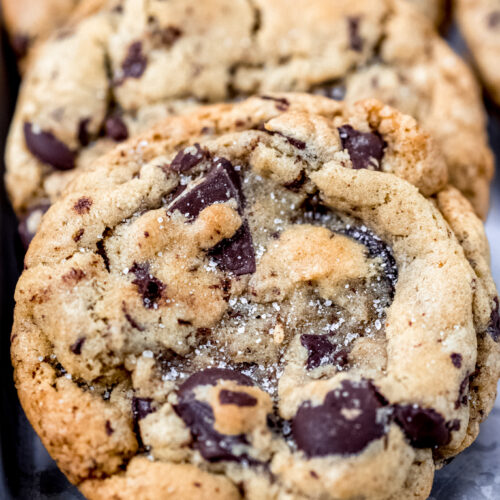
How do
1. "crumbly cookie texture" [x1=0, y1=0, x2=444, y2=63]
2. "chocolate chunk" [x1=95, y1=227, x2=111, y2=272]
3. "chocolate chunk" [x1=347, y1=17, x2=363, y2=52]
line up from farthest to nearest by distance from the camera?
1. "crumbly cookie texture" [x1=0, y1=0, x2=444, y2=63]
2. "chocolate chunk" [x1=347, y1=17, x2=363, y2=52]
3. "chocolate chunk" [x1=95, y1=227, x2=111, y2=272]

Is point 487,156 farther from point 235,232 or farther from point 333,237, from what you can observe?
point 235,232

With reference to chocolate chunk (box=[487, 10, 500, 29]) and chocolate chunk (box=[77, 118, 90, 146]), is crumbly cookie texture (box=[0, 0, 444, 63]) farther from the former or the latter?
chocolate chunk (box=[487, 10, 500, 29])

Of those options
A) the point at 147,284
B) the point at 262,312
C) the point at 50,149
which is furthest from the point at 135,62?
the point at 262,312

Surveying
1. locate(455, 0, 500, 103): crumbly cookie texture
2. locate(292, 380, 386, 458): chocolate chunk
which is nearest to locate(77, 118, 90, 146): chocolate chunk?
locate(292, 380, 386, 458): chocolate chunk

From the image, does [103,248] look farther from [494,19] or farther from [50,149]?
[494,19]

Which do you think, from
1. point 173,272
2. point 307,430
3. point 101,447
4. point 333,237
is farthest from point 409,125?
point 101,447
